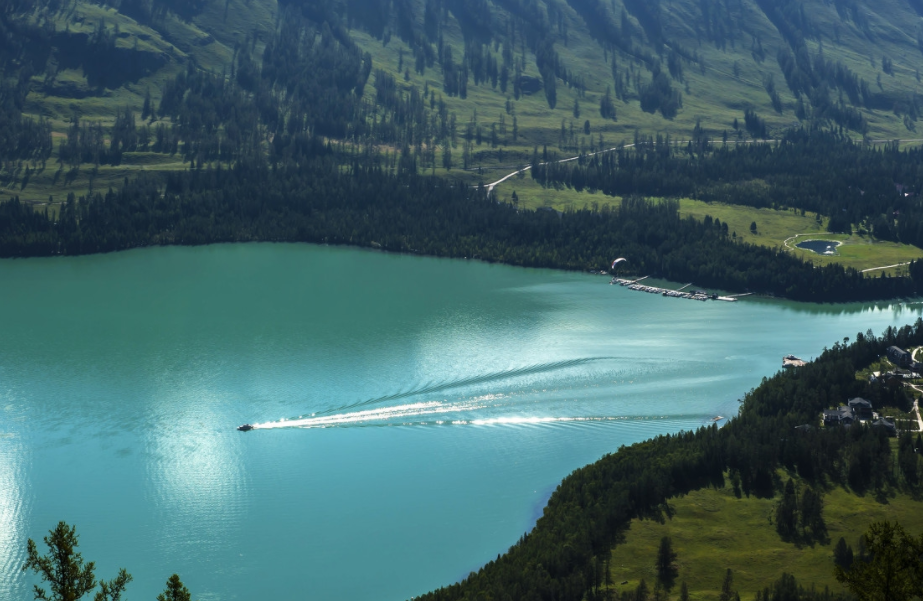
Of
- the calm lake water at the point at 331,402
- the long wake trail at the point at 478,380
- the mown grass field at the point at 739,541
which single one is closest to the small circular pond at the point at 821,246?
the calm lake water at the point at 331,402

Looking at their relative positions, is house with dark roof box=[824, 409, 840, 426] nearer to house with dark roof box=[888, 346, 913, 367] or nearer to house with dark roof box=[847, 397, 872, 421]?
house with dark roof box=[847, 397, 872, 421]

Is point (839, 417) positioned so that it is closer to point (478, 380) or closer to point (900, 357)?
point (900, 357)

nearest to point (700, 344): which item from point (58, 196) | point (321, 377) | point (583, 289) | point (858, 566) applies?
point (583, 289)

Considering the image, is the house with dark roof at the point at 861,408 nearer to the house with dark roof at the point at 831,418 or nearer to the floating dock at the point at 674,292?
the house with dark roof at the point at 831,418

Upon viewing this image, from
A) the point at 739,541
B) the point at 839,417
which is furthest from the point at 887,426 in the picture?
the point at 739,541

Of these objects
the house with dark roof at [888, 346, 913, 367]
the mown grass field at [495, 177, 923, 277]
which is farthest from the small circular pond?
the house with dark roof at [888, 346, 913, 367]
